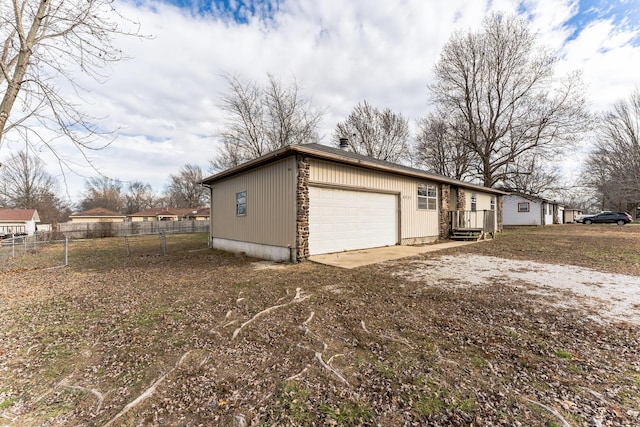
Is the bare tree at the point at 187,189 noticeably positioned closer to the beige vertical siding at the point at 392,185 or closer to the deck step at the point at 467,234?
the beige vertical siding at the point at 392,185

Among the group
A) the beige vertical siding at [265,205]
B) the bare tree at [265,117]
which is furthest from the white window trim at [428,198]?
the bare tree at [265,117]

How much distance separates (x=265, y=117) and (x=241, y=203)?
12605mm

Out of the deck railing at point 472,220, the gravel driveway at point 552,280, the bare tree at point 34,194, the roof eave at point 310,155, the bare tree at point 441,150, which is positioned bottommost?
the gravel driveway at point 552,280

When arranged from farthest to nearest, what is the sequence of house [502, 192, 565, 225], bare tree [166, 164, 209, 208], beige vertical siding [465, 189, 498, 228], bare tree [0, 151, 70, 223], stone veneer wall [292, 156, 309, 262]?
1. bare tree [166, 164, 209, 208]
2. bare tree [0, 151, 70, 223]
3. house [502, 192, 565, 225]
4. beige vertical siding [465, 189, 498, 228]
5. stone veneer wall [292, 156, 309, 262]

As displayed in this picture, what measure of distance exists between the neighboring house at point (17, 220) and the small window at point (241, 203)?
36.0 m

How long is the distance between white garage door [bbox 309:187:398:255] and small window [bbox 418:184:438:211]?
186 cm

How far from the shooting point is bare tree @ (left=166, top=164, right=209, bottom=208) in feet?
143

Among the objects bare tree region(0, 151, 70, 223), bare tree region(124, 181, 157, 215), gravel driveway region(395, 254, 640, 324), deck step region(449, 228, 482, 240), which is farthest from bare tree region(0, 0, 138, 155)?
bare tree region(124, 181, 157, 215)

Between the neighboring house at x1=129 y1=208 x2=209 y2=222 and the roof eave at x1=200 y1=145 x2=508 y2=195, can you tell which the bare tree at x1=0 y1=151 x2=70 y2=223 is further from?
the roof eave at x1=200 y1=145 x2=508 y2=195

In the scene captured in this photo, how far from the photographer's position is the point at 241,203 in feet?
31.8

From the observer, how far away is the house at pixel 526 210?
25769 mm

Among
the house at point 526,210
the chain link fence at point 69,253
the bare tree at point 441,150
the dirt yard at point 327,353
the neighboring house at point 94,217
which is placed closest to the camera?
the dirt yard at point 327,353

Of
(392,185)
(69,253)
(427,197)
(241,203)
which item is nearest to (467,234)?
(427,197)

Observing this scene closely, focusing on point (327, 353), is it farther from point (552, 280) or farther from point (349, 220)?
point (349, 220)
